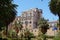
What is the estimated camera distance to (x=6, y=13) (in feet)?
95.3

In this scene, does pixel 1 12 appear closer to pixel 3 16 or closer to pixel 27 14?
pixel 3 16

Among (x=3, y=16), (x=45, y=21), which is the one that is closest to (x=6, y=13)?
(x=3, y=16)

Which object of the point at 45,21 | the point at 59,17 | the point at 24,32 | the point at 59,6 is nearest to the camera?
the point at 59,6

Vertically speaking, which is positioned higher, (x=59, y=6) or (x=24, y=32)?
(x=59, y=6)

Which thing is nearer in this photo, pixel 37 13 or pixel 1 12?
pixel 1 12

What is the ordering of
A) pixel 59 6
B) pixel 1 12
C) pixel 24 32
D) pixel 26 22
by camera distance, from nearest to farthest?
pixel 1 12 < pixel 59 6 < pixel 24 32 < pixel 26 22

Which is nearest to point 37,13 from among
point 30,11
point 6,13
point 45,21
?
point 30,11

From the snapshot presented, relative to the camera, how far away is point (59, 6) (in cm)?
4666

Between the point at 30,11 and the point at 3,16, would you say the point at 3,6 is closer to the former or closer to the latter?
the point at 3,16

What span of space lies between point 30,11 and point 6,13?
91092mm

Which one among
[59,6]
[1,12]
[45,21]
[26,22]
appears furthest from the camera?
[26,22]

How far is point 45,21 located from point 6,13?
39.8m

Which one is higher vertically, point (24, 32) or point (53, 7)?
point (53, 7)

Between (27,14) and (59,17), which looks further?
(27,14)
